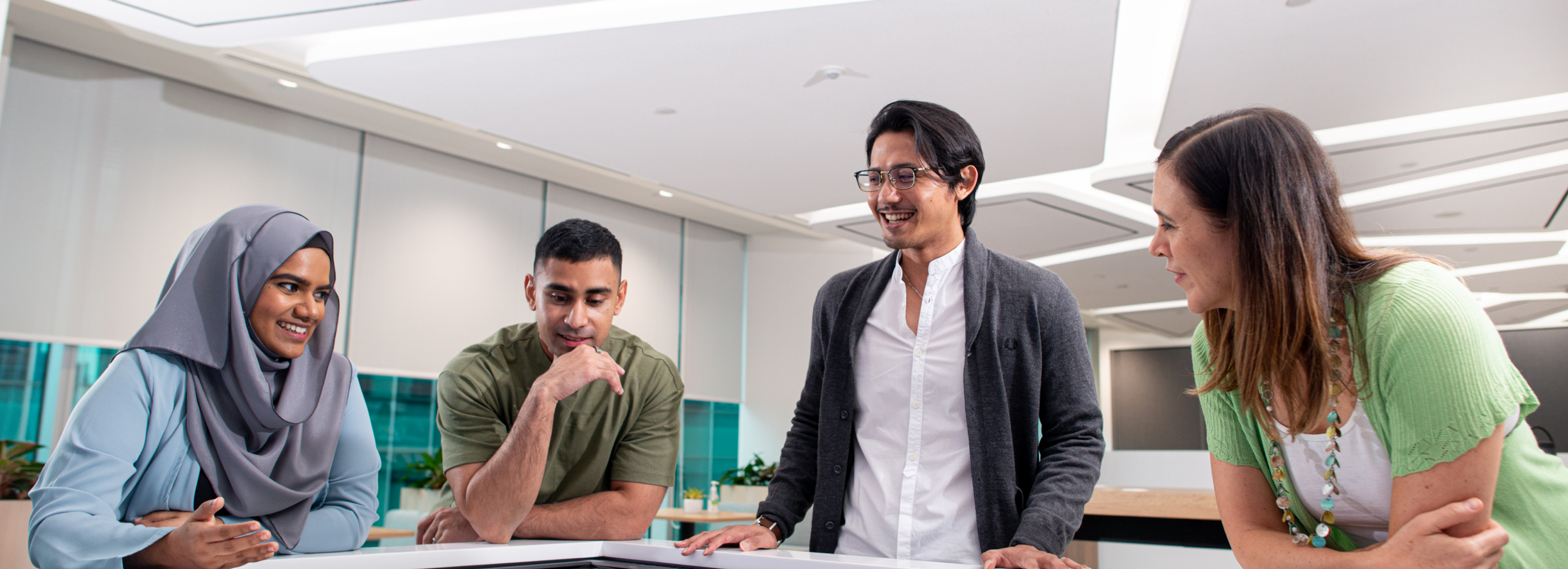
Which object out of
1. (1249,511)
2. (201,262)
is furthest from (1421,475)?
(201,262)

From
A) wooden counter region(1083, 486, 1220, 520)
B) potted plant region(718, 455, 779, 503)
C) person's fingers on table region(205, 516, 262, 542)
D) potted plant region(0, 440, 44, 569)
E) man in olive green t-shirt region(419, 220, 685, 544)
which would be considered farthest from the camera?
potted plant region(718, 455, 779, 503)

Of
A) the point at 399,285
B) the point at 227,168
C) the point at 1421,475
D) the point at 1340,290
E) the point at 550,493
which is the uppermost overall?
the point at 227,168

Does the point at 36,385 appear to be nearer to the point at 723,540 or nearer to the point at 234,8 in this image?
the point at 234,8

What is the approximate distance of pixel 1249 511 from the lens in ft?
3.89

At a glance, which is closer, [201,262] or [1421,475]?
[1421,475]

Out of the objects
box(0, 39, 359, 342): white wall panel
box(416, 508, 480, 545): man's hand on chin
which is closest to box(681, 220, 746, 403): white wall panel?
box(0, 39, 359, 342): white wall panel

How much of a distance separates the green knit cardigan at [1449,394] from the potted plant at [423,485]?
6464 millimetres

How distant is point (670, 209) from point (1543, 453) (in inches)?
334

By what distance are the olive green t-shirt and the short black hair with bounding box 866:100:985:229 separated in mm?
808

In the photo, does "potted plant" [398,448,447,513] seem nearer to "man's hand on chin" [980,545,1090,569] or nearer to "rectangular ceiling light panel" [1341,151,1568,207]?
"man's hand on chin" [980,545,1090,569]

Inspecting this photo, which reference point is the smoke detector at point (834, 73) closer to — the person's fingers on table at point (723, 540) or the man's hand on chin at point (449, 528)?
the man's hand on chin at point (449, 528)

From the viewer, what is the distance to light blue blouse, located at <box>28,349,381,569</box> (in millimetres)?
1212

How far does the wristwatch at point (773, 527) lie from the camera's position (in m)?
1.63

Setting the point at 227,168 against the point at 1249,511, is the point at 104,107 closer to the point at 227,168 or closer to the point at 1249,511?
the point at 227,168
